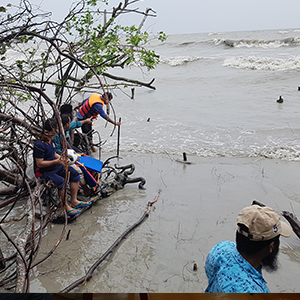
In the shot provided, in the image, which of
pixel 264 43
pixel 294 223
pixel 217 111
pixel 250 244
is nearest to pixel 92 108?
pixel 294 223

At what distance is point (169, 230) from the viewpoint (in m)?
4.71

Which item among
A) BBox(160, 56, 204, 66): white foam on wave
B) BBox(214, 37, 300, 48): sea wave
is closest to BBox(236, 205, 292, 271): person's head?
BBox(160, 56, 204, 66): white foam on wave

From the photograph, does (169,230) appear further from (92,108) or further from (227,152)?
(227,152)

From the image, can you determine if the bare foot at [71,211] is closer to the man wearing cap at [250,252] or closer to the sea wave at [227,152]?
the man wearing cap at [250,252]

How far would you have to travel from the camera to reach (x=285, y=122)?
443 inches

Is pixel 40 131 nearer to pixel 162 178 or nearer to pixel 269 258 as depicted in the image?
pixel 269 258

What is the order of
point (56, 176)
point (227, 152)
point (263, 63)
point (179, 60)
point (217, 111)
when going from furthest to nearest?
point (179, 60)
point (263, 63)
point (217, 111)
point (227, 152)
point (56, 176)

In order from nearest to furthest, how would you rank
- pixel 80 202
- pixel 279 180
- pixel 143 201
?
pixel 80 202 → pixel 143 201 → pixel 279 180

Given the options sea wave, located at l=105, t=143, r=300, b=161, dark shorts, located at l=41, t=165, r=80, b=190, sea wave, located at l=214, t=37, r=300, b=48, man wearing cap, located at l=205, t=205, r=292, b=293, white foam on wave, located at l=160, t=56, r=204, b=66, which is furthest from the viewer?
sea wave, located at l=214, t=37, r=300, b=48

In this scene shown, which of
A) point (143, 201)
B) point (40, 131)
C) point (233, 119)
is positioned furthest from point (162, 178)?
point (233, 119)

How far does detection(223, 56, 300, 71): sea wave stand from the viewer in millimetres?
22203

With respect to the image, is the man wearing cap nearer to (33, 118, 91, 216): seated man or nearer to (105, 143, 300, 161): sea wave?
(33, 118, 91, 216): seated man

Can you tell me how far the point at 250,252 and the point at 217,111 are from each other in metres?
11.6

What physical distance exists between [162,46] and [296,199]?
36905mm
